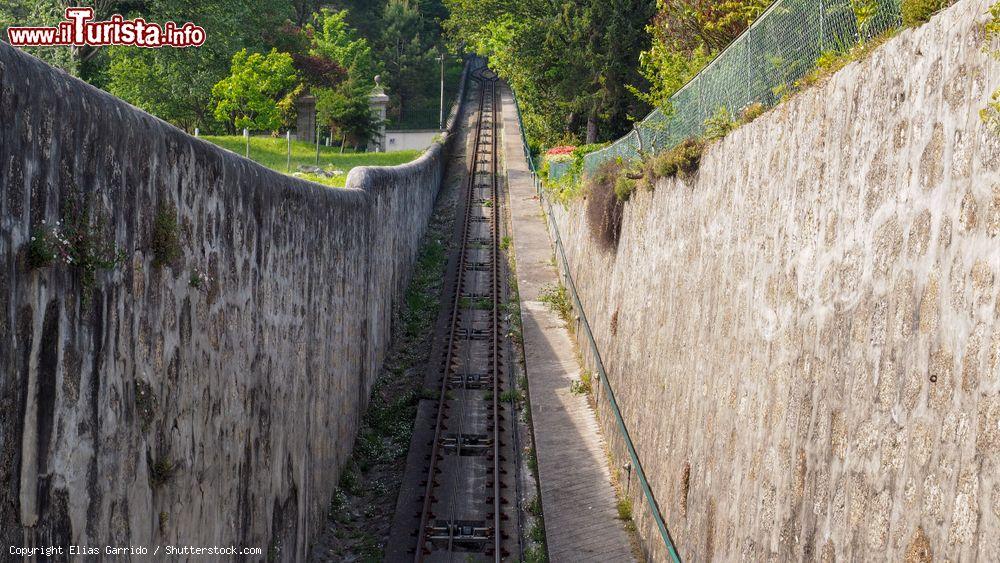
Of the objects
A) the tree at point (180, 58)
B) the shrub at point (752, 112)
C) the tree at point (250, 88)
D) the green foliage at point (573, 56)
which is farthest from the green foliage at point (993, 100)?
the green foliage at point (573, 56)

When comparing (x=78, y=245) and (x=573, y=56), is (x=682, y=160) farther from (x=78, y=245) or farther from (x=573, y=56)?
(x=573, y=56)

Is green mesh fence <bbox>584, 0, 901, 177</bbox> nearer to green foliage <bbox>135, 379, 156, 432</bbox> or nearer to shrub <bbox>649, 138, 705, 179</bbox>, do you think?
shrub <bbox>649, 138, 705, 179</bbox>

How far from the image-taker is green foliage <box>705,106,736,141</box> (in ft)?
35.0

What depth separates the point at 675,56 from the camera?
1852cm

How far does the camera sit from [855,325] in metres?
6.16

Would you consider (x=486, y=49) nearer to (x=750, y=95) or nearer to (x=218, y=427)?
(x=750, y=95)

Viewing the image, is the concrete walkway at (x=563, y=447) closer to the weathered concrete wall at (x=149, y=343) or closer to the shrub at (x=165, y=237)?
the weathered concrete wall at (x=149, y=343)

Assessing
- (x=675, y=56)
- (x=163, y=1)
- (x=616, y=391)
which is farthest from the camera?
(x=163, y=1)

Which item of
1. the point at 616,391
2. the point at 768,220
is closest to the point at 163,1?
the point at 616,391

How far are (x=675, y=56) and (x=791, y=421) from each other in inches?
496

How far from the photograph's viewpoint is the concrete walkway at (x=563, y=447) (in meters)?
12.3

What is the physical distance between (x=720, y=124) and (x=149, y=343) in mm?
7048

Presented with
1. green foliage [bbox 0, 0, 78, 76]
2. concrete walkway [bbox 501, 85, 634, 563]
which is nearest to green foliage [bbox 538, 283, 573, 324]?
concrete walkway [bbox 501, 85, 634, 563]

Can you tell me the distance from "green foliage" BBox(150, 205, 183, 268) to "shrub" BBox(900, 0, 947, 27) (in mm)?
4734
